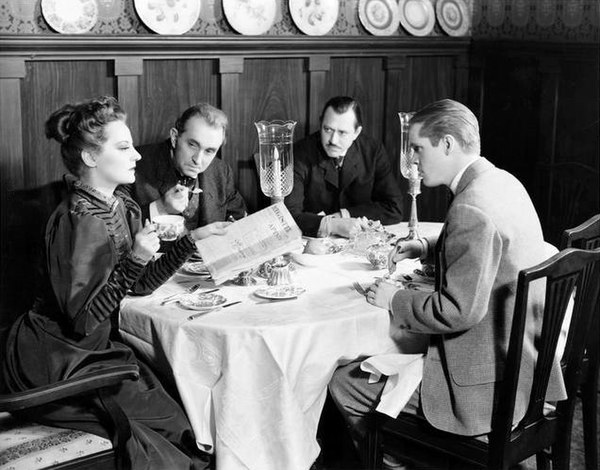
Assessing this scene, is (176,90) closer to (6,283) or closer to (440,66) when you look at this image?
(6,283)

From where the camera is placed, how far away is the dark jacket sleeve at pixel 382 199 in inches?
162

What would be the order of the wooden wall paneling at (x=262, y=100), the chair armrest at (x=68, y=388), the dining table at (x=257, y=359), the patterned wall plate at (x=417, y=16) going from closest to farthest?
1. the chair armrest at (x=68, y=388)
2. the dining table at (x=257, y=359)
3. the wooden wall paneling at (x=262, y=100)
4. the patterned wall plate at (x=417, y=16)

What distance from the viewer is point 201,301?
109 inches

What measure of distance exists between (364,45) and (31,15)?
1.99 m

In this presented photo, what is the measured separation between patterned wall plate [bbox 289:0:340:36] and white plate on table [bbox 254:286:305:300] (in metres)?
2.30

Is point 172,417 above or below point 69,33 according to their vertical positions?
below

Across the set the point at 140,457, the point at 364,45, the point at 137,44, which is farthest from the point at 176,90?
the point at 140,457

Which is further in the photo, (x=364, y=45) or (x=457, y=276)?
(x=364, y=45)

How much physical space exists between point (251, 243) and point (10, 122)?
1.54 m

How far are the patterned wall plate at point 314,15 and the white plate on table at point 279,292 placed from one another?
90.7 inches

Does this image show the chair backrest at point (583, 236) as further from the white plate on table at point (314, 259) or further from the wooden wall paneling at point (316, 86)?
the wooden wall paneling at point (316, 86)

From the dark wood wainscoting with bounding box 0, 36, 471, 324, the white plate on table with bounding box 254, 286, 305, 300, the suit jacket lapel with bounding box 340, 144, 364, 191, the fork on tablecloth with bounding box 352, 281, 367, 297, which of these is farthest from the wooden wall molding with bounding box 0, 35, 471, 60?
the fork on tablecloth with bounding box 352, 281, 367, 297

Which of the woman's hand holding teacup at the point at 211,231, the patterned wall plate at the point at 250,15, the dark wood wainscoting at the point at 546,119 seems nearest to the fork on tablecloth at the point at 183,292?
the woman's hand holding teacup at the point at 211,231

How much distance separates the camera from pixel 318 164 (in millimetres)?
4301
